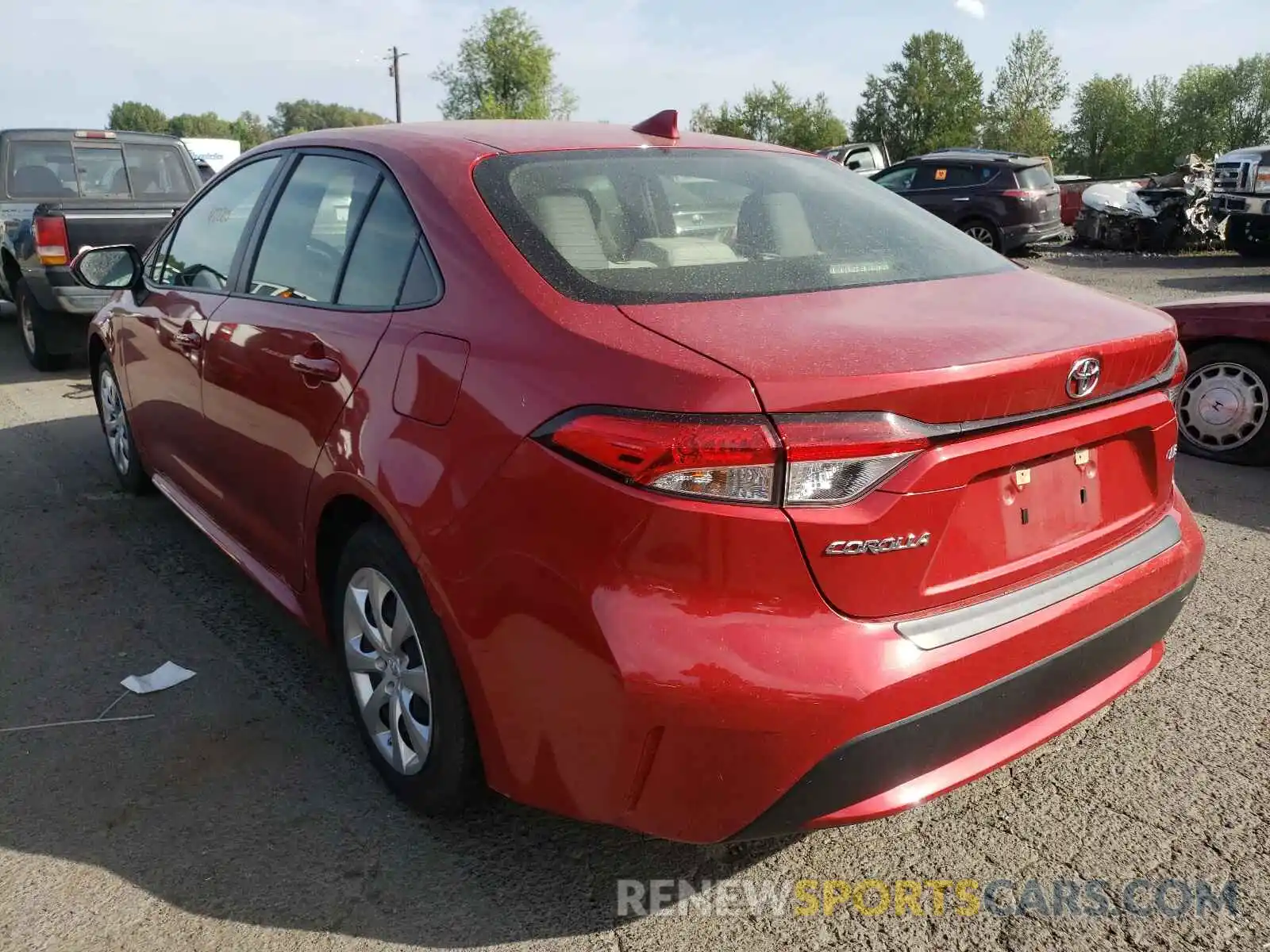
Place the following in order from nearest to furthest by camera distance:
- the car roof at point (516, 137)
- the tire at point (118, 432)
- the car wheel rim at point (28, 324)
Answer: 1. the car roof at point (516, 137)
2. the tire at point (118, 432)
3. the car wheel rim at point (28, 324)

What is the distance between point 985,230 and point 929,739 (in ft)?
52.2

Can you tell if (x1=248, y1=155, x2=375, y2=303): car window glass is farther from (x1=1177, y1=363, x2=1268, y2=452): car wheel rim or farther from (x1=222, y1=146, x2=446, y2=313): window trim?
(x1=1177, y1=363, x2=1268, y2=452): car wheel rim

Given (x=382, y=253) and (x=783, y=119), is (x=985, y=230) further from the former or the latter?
(x=783, y=119)

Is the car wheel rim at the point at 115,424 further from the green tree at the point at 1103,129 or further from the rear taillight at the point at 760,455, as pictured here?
the green tree at the point at 1103,129

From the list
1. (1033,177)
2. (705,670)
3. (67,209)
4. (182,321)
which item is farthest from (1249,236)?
(705,670)

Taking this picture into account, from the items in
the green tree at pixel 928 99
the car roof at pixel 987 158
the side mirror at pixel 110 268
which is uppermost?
the green tree at pixel 928 99

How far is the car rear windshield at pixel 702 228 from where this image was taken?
2318 millimetres

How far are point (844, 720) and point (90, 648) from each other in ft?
9.17

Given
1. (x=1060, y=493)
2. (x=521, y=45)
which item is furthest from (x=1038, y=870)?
(x=521, y=45)

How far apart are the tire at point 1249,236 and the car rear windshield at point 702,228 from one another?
629 inches

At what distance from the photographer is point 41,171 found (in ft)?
29.2

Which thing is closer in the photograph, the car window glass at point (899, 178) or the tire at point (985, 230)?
the tire at point (985, 230)

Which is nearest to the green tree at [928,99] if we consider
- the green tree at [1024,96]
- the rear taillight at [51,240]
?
the green tree at [1024,96]

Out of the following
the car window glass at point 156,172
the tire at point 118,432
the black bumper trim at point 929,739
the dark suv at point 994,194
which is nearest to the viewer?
the black bumper trim at point 929,739
